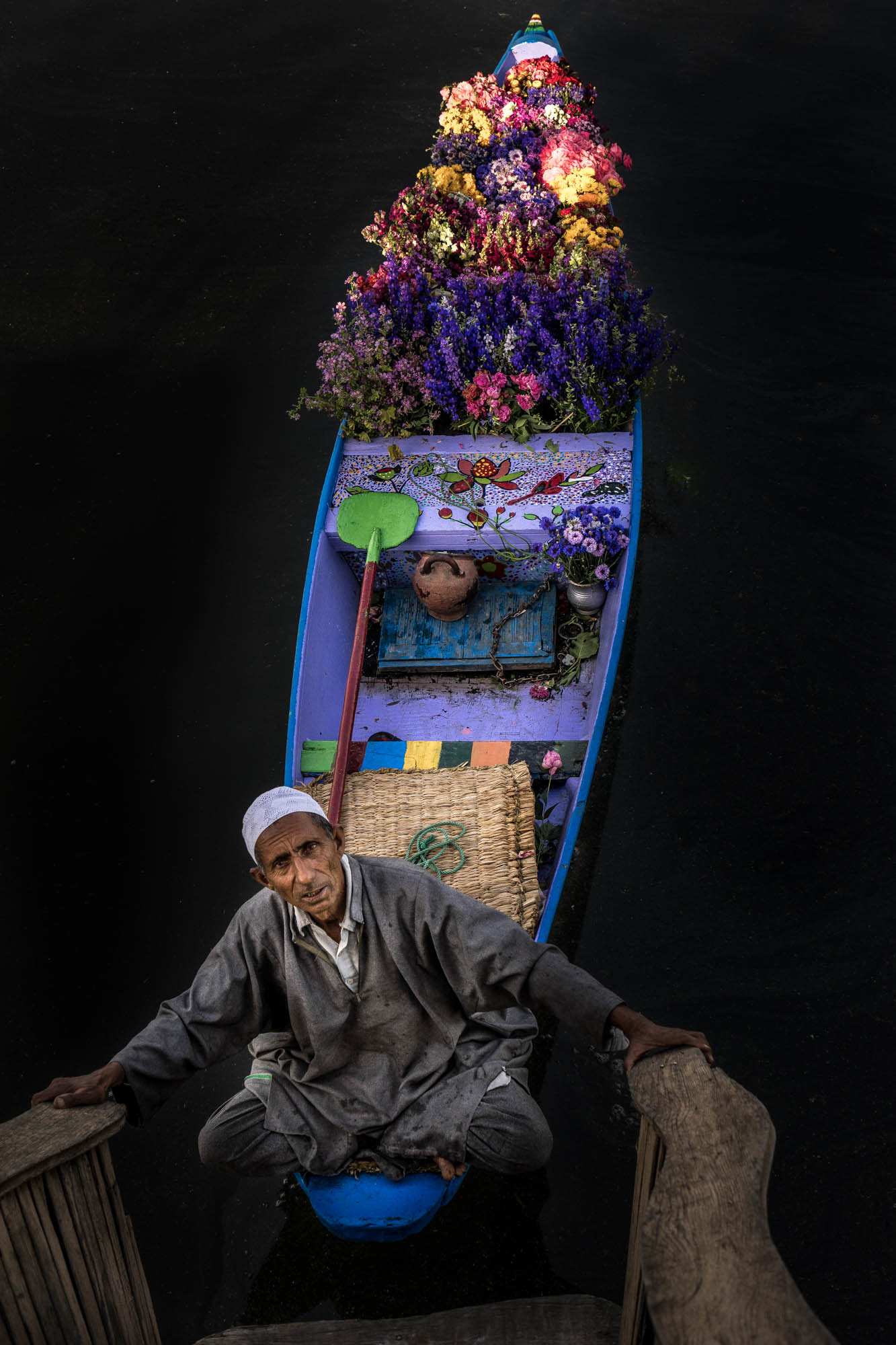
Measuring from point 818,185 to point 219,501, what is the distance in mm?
4705

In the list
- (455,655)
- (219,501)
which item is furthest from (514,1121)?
(219,501)

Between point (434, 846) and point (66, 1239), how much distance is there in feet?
5.87

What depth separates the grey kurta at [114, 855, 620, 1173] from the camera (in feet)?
8.21

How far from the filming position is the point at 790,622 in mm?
5445

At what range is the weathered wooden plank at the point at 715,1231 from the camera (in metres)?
1.37

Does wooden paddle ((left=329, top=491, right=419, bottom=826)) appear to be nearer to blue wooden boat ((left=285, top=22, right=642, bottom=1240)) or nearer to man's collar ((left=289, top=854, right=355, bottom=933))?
blue wooden boat ((left=285, top=22, right=642, bottom=1240))

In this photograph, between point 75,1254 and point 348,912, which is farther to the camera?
point 348,912

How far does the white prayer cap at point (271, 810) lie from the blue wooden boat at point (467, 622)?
1399 mm

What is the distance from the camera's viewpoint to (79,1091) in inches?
90.0

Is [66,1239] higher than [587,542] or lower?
lower

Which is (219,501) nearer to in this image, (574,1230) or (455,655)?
(455,655)

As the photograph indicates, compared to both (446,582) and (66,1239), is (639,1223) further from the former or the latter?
(446,582)

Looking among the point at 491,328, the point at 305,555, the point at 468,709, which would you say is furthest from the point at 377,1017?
the point at 305,555

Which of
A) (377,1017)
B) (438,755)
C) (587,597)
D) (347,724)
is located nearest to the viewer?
(377,1017)
